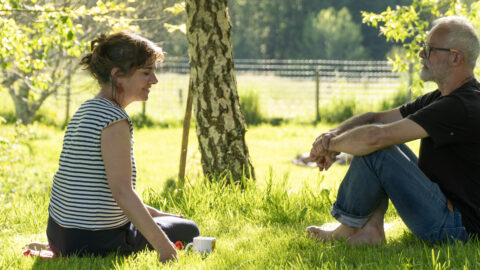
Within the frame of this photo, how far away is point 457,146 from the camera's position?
10.5 ft

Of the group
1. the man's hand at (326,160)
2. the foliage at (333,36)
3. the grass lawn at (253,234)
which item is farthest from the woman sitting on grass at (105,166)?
the foliage at (333,36)

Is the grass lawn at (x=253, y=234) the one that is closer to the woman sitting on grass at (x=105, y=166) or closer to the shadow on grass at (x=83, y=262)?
the shadow on grass at (x=83, y=262)

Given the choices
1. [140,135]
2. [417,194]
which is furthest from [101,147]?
[140,135]

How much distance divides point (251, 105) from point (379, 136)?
1213 centimetres

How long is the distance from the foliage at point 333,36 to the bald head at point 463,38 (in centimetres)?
5481

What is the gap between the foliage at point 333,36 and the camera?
57.2 meters

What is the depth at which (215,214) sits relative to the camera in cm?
464

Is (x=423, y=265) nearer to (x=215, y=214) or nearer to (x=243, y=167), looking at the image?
(x=215, y=214)

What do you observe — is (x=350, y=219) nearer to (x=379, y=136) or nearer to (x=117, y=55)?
(x=379, y=136)

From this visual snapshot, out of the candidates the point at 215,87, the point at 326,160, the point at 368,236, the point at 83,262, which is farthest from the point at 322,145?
the point at 215,87

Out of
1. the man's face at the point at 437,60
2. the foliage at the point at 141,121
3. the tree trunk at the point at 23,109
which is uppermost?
the man's face at the point at 437,60

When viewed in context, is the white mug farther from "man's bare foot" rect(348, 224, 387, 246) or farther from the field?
"man's bare foot" rect(348, 224, 387, 246)

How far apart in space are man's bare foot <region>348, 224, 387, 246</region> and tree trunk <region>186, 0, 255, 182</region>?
6.56 ft

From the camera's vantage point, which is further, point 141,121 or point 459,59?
point 141,121
